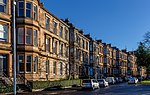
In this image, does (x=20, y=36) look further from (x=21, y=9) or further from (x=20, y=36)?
(x=21, y=9)

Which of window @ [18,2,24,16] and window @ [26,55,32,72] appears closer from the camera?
window @ [18,2,24,16]

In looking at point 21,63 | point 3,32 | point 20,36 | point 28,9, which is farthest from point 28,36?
point 3,32

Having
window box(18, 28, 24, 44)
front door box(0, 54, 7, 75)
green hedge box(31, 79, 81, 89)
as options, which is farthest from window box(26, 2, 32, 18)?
green hedge box(31, 79, 81, 89)

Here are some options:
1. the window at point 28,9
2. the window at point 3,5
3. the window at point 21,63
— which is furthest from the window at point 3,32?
the window at point 28,9

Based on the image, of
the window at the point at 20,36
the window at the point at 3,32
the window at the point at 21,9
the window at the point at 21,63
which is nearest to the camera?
the window at the point at 3,32

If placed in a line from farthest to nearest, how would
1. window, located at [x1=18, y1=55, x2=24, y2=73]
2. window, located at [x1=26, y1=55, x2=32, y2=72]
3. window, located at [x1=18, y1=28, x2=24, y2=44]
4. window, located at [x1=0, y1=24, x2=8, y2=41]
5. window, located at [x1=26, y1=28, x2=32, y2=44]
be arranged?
window, located at [x1=26, y1=28, x2=32, y2=44], window, located at [x1=26, y1=55, x2=32, y2=72], window, located at [x1=18, y1=28, x2=24, y2=44], window, located at [x1=18, y1=55, x2=24, y2=73], window, located at [x1=0, y1=24, x2=8, y2=41]

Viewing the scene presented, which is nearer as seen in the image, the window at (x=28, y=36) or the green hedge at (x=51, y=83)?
the green hedge at (x=51, y=83)

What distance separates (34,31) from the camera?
44719 millimetres

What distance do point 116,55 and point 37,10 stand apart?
8695 centimetres

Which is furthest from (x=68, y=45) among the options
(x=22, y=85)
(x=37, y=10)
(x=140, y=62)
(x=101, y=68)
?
(x=140, y=62)

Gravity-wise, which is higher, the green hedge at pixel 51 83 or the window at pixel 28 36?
the window at pixel 28 36

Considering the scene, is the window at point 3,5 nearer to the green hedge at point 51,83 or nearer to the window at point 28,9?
the window at point 28,9

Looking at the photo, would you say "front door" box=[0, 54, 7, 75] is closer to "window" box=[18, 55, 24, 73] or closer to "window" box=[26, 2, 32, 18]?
"window" box=[18, 55, 24, 73]

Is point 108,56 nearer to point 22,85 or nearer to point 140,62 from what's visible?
point 140,62
